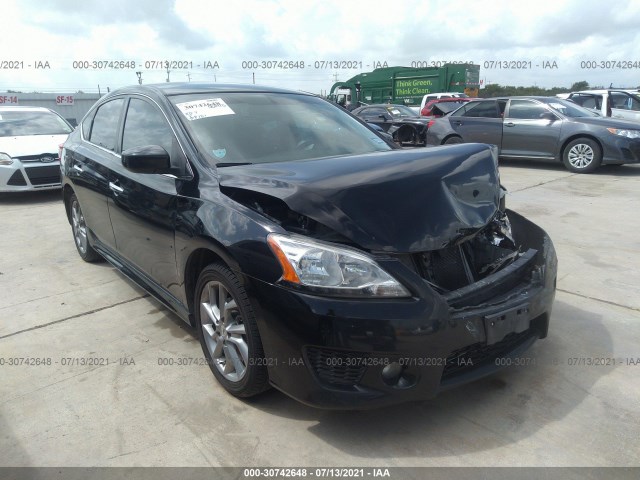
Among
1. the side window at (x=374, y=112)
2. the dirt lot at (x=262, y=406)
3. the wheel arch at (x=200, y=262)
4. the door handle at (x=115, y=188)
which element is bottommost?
the dirt lot at (x=262, y=406)

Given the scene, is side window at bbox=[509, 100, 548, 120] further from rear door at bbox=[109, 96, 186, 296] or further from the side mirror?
the side mirror

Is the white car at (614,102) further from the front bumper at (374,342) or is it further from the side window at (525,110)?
the front bumper at (374,342)

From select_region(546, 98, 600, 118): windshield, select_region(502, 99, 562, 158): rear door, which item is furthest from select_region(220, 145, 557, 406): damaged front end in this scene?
select_region(546, 98, 600, 118): windshield

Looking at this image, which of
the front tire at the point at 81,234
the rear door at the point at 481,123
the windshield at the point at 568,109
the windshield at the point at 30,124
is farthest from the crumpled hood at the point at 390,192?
the rear door at the point at 481,123

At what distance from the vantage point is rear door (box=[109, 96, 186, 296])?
115 inches

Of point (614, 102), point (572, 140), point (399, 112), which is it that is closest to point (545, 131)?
point (572, 140)

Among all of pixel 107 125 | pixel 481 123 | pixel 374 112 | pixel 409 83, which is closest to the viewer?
pixel 107 125

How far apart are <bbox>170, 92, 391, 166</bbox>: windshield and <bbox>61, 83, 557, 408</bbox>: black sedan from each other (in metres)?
0.01

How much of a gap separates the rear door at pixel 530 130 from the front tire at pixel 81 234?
28.3 feet

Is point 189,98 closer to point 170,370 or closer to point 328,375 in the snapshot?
point 170,370

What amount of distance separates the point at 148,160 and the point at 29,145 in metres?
6.50

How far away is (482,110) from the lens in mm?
10930

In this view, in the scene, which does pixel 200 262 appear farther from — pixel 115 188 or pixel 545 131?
pixel 545 131

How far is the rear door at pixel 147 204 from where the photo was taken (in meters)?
2.93
